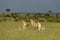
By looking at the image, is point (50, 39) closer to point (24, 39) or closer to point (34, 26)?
point (24, 39)

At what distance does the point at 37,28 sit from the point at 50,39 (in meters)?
7.80

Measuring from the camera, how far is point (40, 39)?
1511 cm

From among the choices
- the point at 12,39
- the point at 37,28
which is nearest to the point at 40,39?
the point at 12,39

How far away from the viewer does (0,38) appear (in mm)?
15242

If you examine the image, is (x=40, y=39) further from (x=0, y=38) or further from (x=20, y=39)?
(x=0, y=38)

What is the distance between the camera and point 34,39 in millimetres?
15141

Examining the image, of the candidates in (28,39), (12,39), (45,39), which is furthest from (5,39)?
(45,39)

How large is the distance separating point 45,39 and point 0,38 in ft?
8.68

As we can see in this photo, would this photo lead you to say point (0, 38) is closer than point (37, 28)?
Yes

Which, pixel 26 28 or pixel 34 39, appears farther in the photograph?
pixel 26 28

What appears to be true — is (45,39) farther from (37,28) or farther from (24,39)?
(37,28)

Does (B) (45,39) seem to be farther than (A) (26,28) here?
No

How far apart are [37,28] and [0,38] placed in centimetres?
795

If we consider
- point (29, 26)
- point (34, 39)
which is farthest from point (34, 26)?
point (34, 39)
